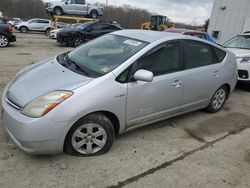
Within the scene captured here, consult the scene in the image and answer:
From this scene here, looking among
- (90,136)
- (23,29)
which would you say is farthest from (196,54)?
(23,29)

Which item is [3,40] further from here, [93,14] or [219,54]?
[93,14]

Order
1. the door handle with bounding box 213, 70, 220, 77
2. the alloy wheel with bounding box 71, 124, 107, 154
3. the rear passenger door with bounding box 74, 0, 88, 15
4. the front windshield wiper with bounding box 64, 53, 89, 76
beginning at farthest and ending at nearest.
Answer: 1. the rear passenger door with bounding box 74, 0, 88, 15
2. the door handle with bounding box 213, 70, 220, 77
3. the front windshield wiper with bounding box 64, 53, 89, 76
4. the alloy wheel with bounding box 71, 124, 107, 154

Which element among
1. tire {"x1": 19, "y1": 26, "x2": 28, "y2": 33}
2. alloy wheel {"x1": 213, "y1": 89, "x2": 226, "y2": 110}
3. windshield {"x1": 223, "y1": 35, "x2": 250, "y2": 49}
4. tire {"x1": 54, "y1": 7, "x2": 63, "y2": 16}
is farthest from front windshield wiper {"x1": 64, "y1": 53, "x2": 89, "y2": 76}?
tire {"x1": 19, "y1": 26, "x2": 28, "y2": 33}

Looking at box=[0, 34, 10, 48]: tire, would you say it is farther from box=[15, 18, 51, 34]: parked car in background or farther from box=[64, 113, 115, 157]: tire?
box=[15, 18, 51, 34]: parked car in background

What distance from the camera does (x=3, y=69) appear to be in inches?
287

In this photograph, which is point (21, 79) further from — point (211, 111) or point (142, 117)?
point (211, 111)

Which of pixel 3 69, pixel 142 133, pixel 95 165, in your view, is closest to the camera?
pixel 95 165

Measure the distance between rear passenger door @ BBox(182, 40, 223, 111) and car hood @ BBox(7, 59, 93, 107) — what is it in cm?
170

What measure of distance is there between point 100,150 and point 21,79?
1.39 m

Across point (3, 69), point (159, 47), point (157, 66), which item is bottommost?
point (3, 69)

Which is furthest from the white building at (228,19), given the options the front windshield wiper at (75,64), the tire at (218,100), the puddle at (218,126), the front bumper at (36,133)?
the front bumper at (36,133)

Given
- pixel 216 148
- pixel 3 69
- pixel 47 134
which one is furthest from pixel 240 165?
pixel 3 69

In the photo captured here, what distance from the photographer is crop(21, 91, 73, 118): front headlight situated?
2.73 metres

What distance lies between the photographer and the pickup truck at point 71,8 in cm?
2154
